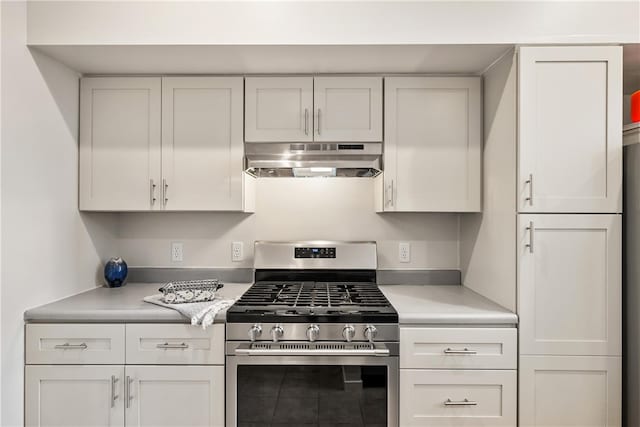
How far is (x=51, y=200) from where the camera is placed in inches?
85.6

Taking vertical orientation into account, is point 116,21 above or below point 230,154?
above

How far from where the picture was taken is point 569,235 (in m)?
1.97

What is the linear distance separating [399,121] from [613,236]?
3.62 ft

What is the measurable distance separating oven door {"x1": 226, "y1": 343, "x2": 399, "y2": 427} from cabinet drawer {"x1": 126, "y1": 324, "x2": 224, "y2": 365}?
74 mm

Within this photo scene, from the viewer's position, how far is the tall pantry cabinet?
1.96 metres

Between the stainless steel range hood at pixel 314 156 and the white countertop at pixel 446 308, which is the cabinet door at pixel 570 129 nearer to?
the white countertop at pixel 446 308

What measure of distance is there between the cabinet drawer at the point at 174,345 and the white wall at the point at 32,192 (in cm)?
48

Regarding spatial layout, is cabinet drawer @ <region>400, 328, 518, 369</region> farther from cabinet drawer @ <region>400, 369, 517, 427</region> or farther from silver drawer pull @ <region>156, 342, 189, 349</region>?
silver drawer pull @ <region>156, 342, 189, 349</region>

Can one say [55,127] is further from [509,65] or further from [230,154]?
[509,65]

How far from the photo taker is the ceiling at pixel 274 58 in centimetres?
204

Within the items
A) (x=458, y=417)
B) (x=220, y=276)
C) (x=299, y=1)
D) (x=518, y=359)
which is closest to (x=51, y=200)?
(x=220, y=276)

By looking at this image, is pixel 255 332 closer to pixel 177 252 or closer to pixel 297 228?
pixel 297 228

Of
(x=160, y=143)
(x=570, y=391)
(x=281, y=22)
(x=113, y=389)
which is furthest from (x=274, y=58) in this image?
(x=570, y=391)

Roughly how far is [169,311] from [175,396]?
0.37 metres
